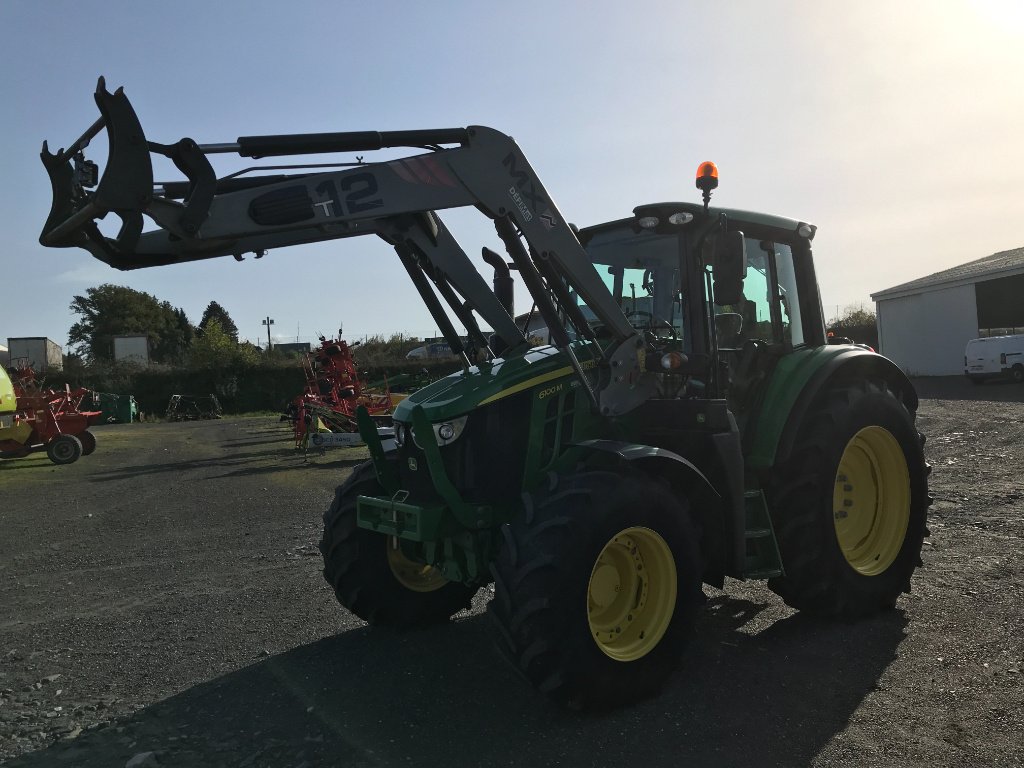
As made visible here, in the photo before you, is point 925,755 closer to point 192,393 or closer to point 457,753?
point 457,753

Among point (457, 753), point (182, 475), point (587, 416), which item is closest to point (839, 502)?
point (587, 416)

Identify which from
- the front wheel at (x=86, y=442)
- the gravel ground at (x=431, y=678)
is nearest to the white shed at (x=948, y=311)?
the gravel ground at (x=431, y=678)

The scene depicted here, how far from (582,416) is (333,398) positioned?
46.8 ft

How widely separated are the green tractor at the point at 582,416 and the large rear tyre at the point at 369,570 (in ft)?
0.04

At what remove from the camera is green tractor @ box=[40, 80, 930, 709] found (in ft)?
12.1

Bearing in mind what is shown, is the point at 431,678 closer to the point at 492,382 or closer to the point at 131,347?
the point at 492,382

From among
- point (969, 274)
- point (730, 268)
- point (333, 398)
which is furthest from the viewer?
point (969, 274)

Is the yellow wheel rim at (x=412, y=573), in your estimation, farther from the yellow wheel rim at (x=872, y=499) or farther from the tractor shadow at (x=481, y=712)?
the yellow wheel rim at (x=872, y=499)

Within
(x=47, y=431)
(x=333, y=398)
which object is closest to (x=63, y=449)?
(x=47, y=431)

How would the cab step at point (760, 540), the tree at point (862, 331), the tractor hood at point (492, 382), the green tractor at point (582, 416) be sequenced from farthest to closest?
the tree at point (862, 331) → the cab step at point (760, 540) → the tractor hood at point (492, 382) → the green tractor at point (582, 416)

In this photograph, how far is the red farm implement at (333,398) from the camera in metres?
17.4

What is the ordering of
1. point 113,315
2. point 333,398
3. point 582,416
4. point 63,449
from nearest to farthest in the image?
point 582,416 → point 63,449 → point 333,398 → point 113,315

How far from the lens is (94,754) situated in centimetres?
361

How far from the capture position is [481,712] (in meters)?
3.88
